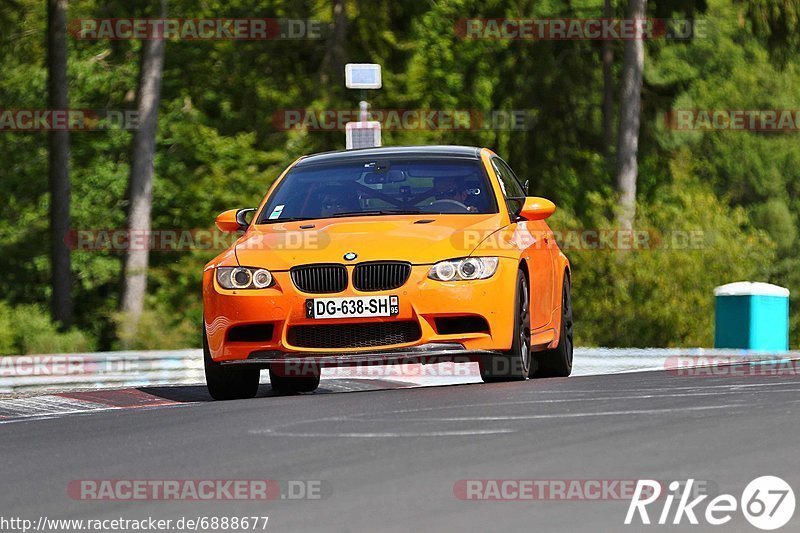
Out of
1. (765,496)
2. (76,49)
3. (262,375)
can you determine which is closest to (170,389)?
(262,375)

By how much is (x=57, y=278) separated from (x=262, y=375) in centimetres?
2055

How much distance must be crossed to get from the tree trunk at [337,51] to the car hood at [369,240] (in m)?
33.6

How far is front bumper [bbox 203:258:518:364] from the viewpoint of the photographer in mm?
11875

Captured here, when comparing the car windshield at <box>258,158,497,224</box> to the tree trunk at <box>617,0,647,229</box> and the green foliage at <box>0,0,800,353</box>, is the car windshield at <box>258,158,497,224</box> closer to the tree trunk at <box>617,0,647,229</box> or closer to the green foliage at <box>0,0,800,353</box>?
the green foliage at <box>0,0,800,353</box>

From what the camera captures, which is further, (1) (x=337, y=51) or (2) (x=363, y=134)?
(1) (x=337, y=51)

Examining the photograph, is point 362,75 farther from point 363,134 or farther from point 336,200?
point 336,200

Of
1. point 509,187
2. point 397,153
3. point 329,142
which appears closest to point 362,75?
point 509,187

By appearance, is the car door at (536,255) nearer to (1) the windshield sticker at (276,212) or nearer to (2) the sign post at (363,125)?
(1) the windshield sticker at (276,212)

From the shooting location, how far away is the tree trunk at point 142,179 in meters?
35.3

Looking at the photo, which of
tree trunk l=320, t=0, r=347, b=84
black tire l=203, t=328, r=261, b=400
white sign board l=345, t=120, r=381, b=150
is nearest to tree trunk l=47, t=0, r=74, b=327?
tree trunk l=320, t=0, r=347, b=84

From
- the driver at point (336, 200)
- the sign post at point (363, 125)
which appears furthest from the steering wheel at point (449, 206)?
Result: the sign post at point (363, 125)

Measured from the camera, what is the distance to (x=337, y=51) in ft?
152

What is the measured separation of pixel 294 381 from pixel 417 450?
5967 mm

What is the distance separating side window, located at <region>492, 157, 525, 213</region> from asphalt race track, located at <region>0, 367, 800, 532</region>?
2168 millimetres
